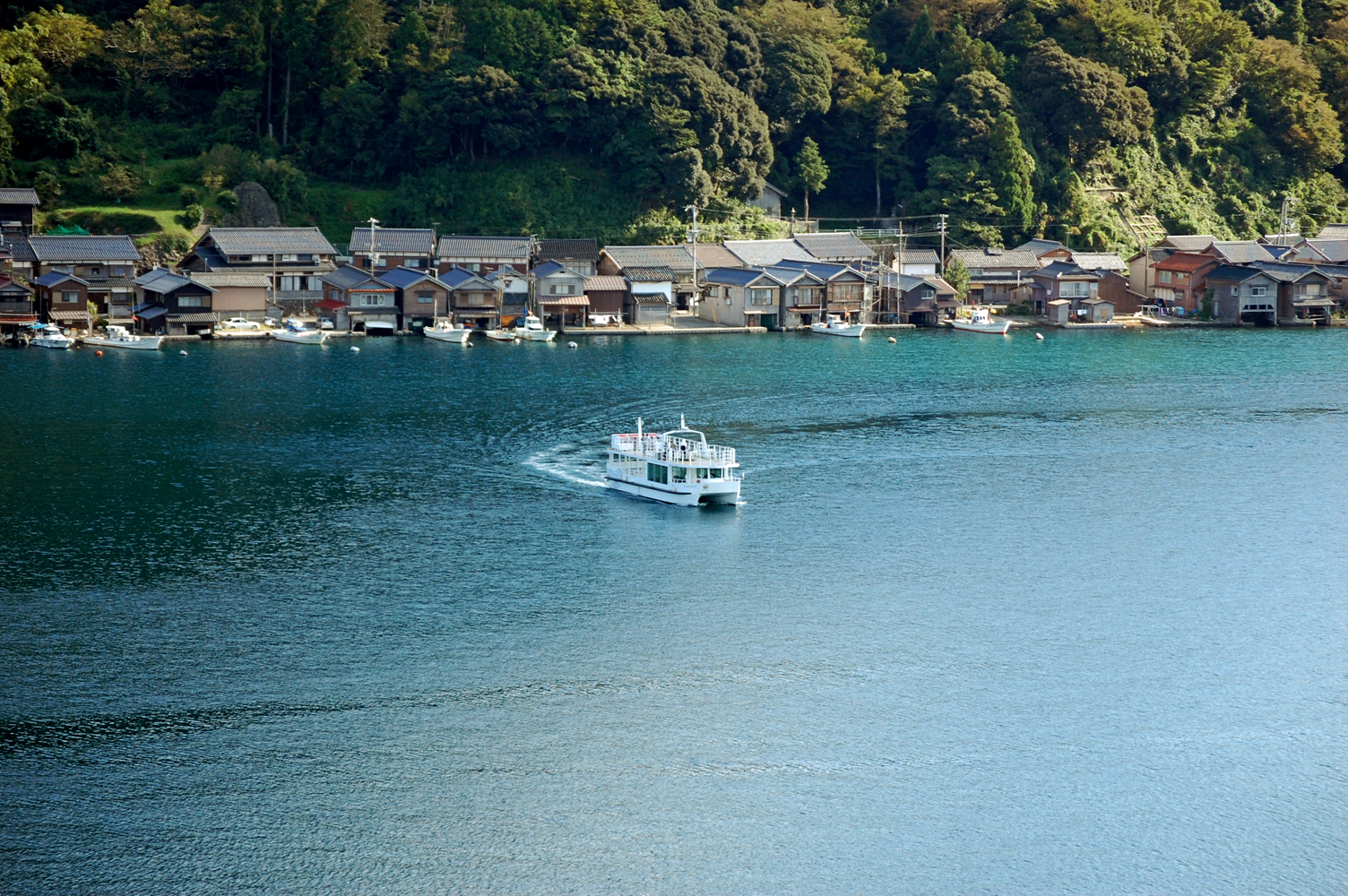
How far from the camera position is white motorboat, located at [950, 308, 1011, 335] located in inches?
2281

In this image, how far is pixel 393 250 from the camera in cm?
5681

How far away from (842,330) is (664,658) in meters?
36.9

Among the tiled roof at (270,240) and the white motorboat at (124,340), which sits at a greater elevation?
the tiled roof at (270,240)

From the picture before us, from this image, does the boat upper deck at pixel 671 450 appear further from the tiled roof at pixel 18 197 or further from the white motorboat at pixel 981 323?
the tiled roof at pixel 18 197

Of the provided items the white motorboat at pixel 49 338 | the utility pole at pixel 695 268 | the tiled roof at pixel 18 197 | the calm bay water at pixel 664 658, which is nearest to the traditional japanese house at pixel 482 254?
the utility pole at pixel 695 268

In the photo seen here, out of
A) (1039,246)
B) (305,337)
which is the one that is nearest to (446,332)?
(305,337)

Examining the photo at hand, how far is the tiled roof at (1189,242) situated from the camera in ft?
218

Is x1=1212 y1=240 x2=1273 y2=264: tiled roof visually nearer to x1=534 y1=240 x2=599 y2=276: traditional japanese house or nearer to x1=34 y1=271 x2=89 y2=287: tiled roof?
x1=534 y1=240 x2=599 y2=276: traditional japanese house

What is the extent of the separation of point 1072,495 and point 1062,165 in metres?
42.8

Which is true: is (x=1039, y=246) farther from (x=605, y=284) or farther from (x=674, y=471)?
(x=674, y=471)

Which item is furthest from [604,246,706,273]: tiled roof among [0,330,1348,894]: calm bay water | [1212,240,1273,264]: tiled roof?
[1212,240,1273,264]: tiled roof

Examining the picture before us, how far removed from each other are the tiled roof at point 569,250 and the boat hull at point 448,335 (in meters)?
6.89

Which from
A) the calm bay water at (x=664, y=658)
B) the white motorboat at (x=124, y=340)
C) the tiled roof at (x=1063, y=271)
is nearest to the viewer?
the calm bay water at (x=664, y=658)

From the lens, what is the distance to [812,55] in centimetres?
6669
